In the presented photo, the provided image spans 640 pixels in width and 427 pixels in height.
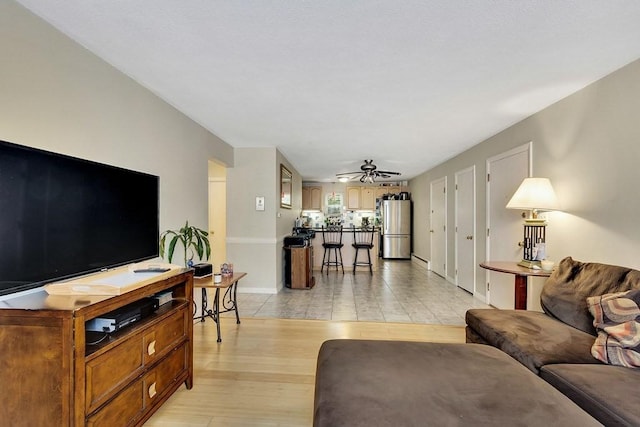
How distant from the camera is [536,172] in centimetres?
298

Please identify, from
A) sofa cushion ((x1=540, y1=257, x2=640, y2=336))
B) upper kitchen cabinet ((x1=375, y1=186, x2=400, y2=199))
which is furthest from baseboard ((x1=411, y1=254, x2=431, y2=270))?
sofa cushion ((x1=540, y1=257, x2=640, y2=336))

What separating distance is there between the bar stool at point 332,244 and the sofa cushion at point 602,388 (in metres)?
4.71

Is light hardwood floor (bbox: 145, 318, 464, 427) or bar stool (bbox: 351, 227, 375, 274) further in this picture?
bar stool (bbox: 351, 227, 375, 274)

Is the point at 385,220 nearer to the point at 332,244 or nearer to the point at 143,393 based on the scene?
the point at 332,244

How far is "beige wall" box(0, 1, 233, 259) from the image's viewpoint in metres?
1.41

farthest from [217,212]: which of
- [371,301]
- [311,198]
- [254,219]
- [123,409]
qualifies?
[123,409]

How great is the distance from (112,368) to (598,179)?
3.45m

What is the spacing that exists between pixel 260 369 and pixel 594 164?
10.2 ft

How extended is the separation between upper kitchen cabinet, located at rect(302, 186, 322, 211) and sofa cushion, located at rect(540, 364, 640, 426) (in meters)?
7.07

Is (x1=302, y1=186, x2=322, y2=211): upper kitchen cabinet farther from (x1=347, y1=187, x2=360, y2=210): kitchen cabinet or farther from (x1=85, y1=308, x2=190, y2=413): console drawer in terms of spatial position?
(x1=85, y1=308, x2=190, y2=413): console drawer

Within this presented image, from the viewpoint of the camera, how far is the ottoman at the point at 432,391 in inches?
39.3

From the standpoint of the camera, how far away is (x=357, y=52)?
186cm

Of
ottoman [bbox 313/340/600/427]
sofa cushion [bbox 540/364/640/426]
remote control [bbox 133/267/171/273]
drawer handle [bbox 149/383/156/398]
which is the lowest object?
drawer handle [bbox 149/383/156/398]

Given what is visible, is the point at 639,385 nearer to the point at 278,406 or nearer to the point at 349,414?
the point at 349,414
